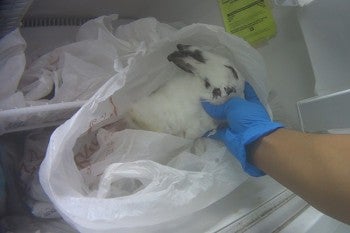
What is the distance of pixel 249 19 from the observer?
33.2 inches

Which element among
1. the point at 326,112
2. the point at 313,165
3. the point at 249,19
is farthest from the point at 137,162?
the point at 249,19

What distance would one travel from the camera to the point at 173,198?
545 mm

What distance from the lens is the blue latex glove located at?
1.93 feet

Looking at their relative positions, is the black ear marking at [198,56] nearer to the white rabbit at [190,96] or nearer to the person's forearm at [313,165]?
the white rabbit at [190,96]

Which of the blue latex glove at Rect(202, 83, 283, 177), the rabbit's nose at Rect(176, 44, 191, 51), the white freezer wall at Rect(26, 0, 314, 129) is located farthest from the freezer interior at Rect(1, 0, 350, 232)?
the rabbit's nose at Rect(176, 44, 191, 51)

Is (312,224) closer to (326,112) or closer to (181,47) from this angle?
(326,112)

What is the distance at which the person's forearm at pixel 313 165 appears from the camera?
0.46 meters

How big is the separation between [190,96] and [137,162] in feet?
0.61

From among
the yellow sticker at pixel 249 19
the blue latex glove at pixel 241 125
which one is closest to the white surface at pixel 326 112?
the blue latex glove at pixel 241 125

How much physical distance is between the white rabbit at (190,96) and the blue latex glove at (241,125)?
17 millimetres

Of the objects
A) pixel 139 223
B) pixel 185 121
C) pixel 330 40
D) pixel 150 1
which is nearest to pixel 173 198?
pixel 139 223

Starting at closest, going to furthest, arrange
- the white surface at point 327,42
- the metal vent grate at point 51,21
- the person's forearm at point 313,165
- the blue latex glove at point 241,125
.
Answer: the person's forearm at point 313,165 < the blue latex glove at point 241,125 < the white surface at point 327,42 < the metal vent grate at point 51,21

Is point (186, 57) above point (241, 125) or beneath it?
above

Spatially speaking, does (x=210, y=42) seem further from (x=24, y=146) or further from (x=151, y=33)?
(x=24, y=146)
